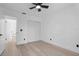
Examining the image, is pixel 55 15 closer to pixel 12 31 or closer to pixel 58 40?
pixel 58 40

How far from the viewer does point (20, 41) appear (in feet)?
13.6

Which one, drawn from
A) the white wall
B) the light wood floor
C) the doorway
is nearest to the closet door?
the white wall

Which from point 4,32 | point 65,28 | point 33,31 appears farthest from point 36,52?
point 33,31

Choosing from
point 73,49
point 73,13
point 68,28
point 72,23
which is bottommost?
point 73,49

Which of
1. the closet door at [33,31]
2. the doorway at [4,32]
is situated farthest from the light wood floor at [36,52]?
the closet door at [33,31]

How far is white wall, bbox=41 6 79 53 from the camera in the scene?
296 centimetres

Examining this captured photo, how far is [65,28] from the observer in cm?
339

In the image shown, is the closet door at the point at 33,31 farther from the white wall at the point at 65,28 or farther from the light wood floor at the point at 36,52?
the light wood floor at the point at 36,52

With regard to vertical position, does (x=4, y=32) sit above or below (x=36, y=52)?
above

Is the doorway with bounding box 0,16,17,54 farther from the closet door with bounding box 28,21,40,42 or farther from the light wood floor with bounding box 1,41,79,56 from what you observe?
the closet door with bounding box 28,21,40,42

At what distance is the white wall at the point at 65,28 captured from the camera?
296 centimetres

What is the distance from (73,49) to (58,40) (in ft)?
3.07

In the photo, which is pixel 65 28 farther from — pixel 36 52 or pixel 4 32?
pixel 4 32

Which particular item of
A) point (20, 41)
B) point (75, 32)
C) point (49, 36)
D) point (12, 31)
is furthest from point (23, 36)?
point (12, 31)
